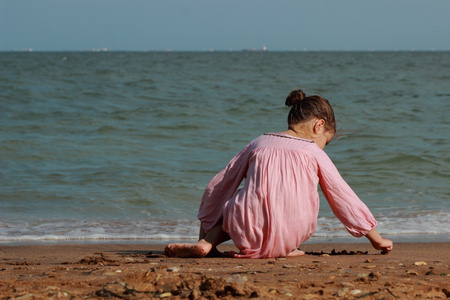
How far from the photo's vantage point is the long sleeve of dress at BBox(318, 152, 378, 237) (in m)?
3.27

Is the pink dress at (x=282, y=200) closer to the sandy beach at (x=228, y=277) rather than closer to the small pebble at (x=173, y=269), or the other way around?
the sandy beach at (x=228, y=277)

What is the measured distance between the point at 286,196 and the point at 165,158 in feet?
17.7

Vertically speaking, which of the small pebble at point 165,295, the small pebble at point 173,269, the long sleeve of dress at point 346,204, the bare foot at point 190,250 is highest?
the long sleeve of dress at point 346,204

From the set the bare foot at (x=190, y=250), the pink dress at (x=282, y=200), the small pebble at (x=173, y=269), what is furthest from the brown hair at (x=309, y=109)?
the small pebble at (x=173, y=269)

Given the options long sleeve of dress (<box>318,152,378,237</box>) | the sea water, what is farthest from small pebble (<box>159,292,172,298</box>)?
the sea water

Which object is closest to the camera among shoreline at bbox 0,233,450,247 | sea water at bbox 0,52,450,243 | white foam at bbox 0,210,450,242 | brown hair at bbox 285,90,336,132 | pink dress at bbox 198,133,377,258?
pink dress at bbox 198,133,377,258

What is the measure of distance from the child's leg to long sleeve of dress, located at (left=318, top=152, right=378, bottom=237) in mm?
646

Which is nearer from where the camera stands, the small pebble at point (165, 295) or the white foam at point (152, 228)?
the small pebble at point (165, 295)

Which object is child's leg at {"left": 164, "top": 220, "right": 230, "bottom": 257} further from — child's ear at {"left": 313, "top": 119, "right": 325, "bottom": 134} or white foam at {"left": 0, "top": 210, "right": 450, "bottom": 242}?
white foam at {"left": 0, "top": 210, "right": 450, "bottom": 242}

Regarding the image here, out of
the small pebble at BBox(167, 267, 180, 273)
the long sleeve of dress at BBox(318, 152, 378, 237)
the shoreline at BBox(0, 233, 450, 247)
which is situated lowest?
the shoreline at BBox(0, 233, 450, 247)

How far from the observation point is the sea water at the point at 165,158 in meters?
5.21

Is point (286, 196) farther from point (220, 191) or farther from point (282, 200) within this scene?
point (220, 191)

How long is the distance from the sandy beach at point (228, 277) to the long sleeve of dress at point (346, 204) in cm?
19

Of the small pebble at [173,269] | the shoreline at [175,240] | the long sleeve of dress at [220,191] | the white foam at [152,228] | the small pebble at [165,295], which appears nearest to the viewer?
the small pebble at [165,295]
